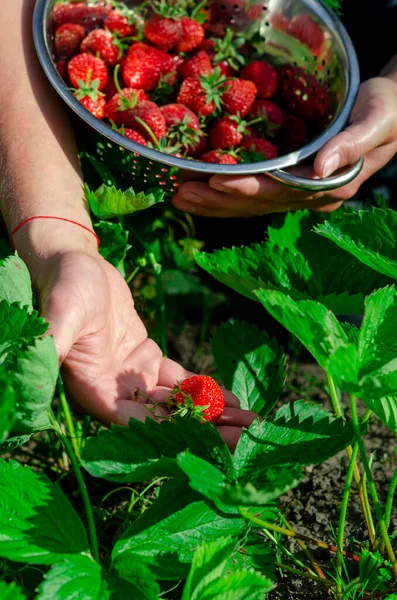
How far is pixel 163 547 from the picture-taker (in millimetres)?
745

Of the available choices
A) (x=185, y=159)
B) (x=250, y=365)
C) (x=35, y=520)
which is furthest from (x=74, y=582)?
(x=185, y=159)

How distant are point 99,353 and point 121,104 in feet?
1.86

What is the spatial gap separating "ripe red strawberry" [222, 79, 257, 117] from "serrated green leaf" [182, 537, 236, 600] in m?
0.93

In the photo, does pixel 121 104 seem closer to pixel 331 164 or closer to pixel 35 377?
pixel 331 164

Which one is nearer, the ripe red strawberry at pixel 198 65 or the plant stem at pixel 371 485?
the plant stem at pixel 371 485

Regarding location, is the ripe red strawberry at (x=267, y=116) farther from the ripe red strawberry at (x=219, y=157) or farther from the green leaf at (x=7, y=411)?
the green leaf at (x=7, y=411)

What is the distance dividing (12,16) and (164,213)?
1.61 feet

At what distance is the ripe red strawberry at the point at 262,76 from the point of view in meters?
1.41

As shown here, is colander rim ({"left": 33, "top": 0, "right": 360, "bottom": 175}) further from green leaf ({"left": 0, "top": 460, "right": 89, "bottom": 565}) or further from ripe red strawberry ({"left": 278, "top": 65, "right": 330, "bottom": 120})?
green leaf ({"left": 0, "top": 460, "right": 89, "bottom": 565})

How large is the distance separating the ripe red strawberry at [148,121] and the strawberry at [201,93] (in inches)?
4.3

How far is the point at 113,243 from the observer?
1.12 m

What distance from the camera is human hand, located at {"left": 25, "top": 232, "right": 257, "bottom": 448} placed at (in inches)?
A: 33.1

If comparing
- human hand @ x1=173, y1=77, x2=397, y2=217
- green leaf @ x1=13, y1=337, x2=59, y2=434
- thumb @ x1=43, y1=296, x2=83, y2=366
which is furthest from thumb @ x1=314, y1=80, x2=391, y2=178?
green leaf @ x1=13, y1=337, x2=59, y2=434

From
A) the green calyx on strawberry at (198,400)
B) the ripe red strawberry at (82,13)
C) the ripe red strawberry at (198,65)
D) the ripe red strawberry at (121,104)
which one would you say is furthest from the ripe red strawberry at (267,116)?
the green calyx on strawberry at (198,400)
